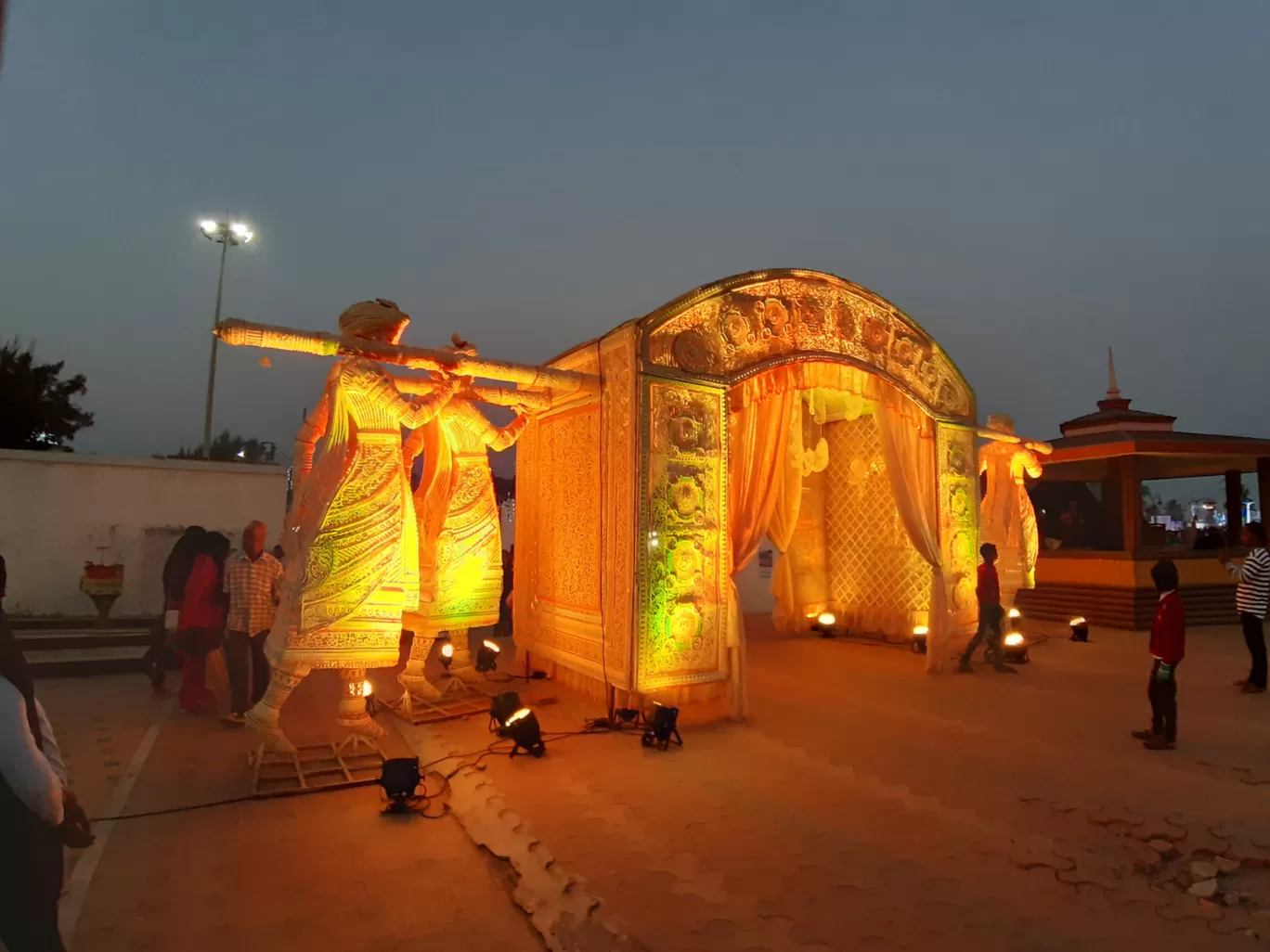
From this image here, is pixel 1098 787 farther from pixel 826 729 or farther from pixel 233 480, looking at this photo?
pixel 233 480

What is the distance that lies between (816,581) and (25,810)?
8.22 metres

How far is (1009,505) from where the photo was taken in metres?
7.96

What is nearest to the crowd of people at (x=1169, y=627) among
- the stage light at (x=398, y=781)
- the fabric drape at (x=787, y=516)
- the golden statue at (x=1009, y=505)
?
the golden statue at (x=1009, y=505)

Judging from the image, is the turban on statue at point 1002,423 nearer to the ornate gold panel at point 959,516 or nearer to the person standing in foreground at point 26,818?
the ornate gold panel at point 959,516

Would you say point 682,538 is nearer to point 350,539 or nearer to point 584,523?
point 584,523

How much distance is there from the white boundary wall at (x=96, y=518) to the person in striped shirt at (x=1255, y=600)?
10986 millimetres

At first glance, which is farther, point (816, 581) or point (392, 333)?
point (816, 581)

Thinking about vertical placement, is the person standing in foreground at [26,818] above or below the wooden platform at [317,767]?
above

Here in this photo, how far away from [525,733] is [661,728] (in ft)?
2.68

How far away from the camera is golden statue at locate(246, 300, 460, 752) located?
151 inches

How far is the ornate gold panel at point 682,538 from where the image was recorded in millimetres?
4676

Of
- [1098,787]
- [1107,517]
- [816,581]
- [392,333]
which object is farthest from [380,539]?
[1107,517]

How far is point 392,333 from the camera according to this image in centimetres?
421

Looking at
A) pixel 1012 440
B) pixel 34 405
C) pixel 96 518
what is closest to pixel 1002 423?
pixel 1012 440
